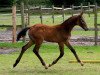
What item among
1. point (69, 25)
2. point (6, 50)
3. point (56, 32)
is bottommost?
point (6, 50)

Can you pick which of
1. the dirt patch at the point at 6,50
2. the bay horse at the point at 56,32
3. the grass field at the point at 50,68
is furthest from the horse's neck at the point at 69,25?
the dirt patch at the point at 6,50

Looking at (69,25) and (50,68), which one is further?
(50,68)

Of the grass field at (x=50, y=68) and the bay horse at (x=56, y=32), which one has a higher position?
the bay horse at (x=56, y=32)

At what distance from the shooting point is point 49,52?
667 inches

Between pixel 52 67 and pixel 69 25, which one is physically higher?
pixel 69 25

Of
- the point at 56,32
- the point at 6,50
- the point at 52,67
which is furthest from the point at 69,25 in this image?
the point at 6,50

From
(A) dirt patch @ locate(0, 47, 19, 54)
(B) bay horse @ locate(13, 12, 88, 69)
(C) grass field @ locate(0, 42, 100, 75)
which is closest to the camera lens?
(C) grass field @ locate(0, 42, 100, 75)

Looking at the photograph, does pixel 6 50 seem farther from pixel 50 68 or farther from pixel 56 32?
pixel 56 32

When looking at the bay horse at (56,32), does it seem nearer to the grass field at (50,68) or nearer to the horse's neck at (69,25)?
the horse's neck at (69,25)

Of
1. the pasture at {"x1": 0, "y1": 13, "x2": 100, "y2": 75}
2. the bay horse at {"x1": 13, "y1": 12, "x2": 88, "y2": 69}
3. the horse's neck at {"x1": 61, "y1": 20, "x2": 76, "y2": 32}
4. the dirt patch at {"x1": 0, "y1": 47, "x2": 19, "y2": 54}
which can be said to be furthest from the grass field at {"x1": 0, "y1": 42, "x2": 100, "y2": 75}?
the horse's neck at {"x1": 61, "y1": 20, "x2": 76, "y2": 32}

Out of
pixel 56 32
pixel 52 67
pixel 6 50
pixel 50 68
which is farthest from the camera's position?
pixel 6 50

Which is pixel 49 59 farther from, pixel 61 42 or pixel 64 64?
pixel 61 42

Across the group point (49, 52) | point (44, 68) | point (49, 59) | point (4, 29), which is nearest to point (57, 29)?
point (44, 68)

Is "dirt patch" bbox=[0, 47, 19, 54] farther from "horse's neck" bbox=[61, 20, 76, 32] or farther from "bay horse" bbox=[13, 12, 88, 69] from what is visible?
"horse's neck" bbox=[61, 20, 76, 32]
